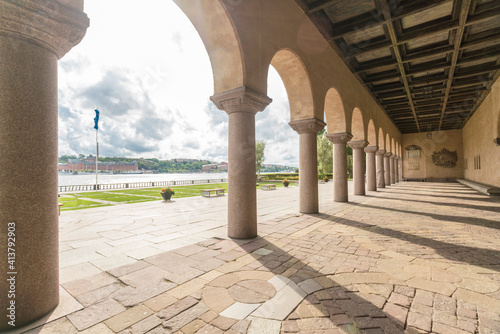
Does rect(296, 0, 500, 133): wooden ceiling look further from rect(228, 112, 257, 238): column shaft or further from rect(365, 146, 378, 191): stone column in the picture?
rect(228, 112, 257, 238): column shaft

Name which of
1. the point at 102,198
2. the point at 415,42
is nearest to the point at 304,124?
the point at 415,42

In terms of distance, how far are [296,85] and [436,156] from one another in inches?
1211

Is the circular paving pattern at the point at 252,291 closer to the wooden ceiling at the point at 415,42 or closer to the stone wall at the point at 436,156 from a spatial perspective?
the wooden ceiling at the point at 415,42

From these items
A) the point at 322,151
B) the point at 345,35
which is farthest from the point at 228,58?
the point at 322,151

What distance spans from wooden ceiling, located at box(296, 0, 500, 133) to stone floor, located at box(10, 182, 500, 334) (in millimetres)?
6965

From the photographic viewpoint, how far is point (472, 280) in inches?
125

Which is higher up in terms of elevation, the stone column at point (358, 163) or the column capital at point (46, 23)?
the column capital at point (46, 23)

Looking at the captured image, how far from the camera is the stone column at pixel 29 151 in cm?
217

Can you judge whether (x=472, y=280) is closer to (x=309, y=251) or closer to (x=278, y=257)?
(x=309, y=251)

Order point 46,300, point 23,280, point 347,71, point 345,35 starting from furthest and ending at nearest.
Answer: point 347,71
point 345,35
point 46,300
point 23,280

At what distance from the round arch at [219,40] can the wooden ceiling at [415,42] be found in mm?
3820

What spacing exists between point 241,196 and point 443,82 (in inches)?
619

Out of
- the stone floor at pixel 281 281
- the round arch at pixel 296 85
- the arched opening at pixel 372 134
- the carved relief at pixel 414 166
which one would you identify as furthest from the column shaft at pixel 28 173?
the carved relief at pixel 414 166

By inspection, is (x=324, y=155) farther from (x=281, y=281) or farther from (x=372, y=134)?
(x=281, y=281)
